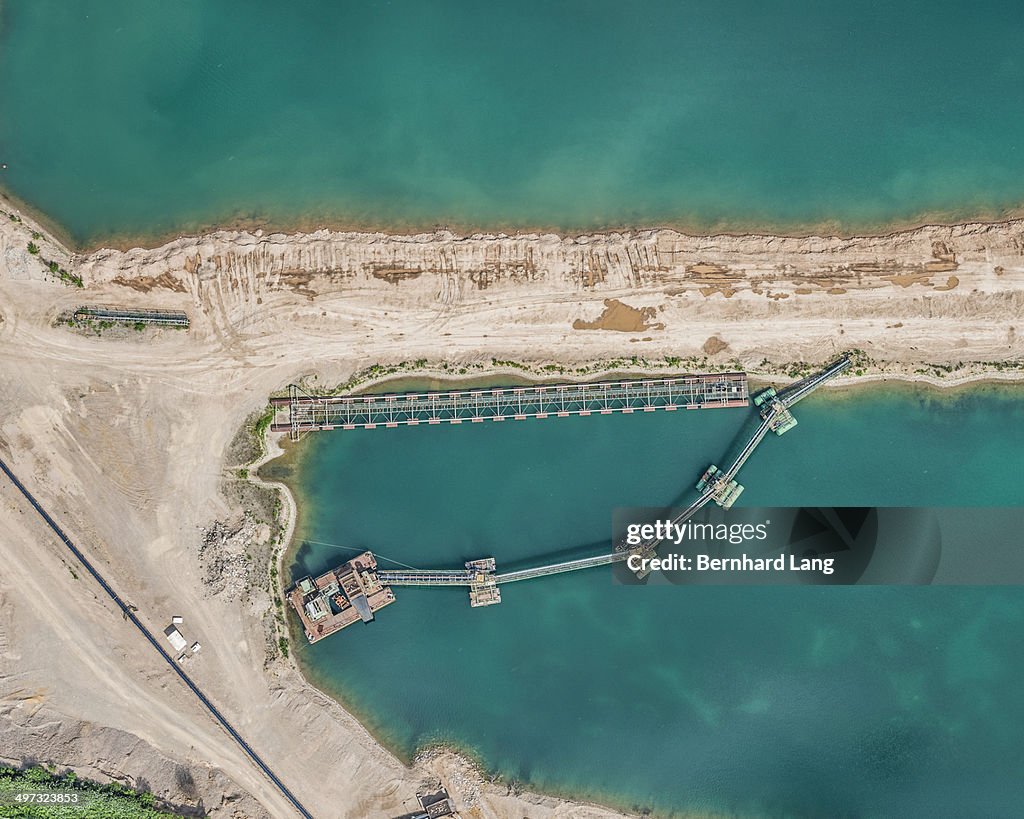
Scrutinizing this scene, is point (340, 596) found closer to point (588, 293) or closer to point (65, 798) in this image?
point (65, 798)

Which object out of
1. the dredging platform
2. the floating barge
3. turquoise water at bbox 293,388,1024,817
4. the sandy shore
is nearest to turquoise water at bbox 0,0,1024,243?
the sandy shore

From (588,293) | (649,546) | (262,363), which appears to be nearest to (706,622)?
(649,546)

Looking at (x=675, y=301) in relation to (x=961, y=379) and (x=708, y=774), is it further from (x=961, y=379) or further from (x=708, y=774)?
(x=708, y=774)

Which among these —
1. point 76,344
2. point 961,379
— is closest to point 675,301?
point 961,379

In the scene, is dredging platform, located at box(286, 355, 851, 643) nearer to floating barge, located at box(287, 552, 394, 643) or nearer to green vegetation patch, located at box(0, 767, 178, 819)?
floating barge, located at box(287, 552, 394, 643)

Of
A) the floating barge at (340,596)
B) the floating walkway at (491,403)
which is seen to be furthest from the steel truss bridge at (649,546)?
the floating walkway at (491,403)

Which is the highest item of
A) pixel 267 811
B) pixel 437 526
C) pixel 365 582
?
pixel 437 526
